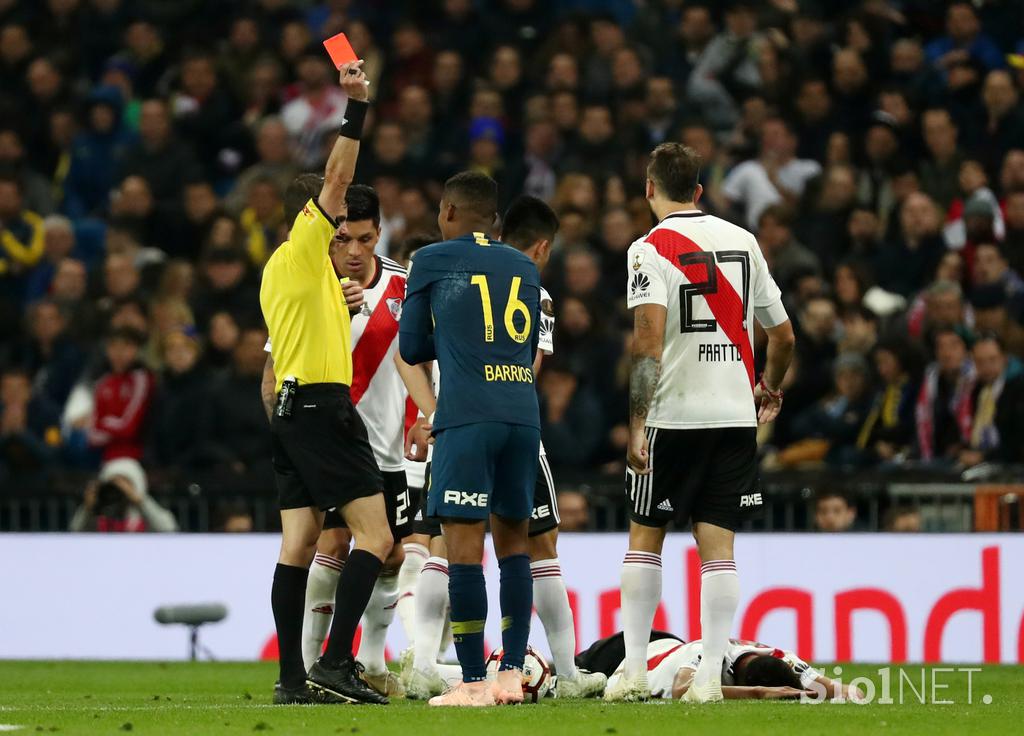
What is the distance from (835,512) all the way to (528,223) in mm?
5389

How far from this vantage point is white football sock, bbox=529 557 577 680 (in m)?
9.80

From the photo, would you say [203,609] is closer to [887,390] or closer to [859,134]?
[887,390]

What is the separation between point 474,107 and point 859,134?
3.80 metres

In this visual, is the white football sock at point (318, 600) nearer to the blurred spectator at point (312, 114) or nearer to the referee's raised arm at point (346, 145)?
the referee's raised arm at point (346, 145)

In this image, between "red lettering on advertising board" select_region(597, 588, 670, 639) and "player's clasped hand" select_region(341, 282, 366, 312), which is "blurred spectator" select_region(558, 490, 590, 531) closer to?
"red lettering on advertising board" select_region(597, 588, 670, 639)

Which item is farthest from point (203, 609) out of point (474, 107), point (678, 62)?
point (678, 62)

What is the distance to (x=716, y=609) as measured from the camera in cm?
928

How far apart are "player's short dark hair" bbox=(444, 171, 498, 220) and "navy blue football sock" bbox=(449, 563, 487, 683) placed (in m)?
1.60

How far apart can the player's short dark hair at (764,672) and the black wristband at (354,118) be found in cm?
338

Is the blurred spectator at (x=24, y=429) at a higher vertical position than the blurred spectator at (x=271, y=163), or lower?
lower

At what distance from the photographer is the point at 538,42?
20.9m

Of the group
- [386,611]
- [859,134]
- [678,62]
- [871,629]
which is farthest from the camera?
[678,62]

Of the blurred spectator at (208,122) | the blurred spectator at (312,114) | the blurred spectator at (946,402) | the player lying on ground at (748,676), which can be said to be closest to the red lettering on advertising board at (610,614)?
the blurred spectator at (946,402)

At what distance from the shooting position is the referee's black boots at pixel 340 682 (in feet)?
29.9
